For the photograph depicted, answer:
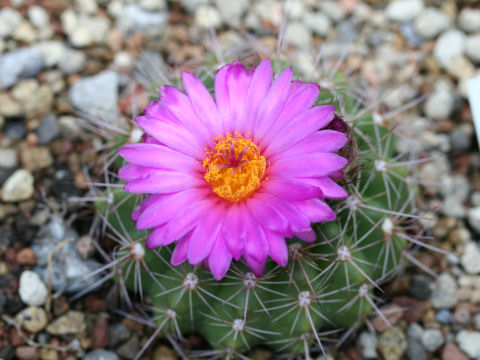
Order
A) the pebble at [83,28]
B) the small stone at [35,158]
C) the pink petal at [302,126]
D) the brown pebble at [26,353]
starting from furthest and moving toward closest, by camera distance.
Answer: the pebble at [83,28]
the small stone at [35,158]
the brown pebble at [26,353]
the pink petal at [302,126]

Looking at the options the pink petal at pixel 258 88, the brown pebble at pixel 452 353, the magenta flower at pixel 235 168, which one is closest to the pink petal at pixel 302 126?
the magenta flower at pixel 235 168

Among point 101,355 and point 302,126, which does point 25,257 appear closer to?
point 101,355

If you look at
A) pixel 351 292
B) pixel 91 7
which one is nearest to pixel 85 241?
pixel 351 292

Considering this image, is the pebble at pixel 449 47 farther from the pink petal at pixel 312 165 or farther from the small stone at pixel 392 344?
the pink petal at pixel 312 165

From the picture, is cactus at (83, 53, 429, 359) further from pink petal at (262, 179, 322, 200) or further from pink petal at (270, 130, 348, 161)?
pink petal at (262, 179, 322, 200)

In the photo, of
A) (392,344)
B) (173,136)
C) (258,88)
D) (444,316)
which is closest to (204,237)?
(173,136)

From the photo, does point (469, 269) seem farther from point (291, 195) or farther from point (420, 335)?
point (291, 195)
